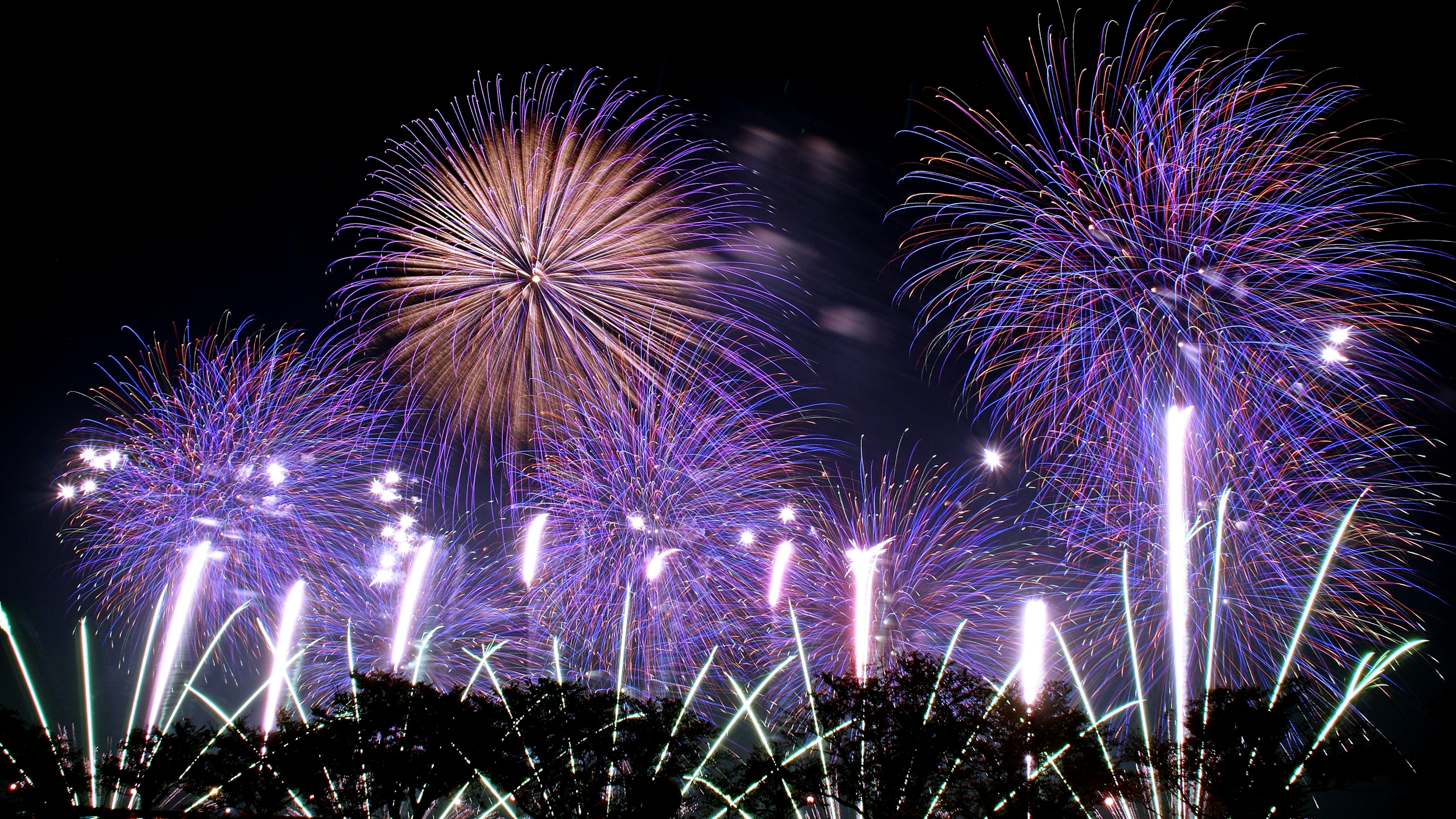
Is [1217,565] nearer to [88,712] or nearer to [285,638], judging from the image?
[285,638]

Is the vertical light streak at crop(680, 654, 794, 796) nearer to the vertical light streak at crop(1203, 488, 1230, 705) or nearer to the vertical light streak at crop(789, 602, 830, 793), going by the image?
the vertical light streak at crop(789, 602, 830, 793)

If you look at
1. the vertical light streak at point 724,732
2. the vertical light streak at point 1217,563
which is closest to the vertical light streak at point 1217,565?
the vertical light streak at point 1217,563

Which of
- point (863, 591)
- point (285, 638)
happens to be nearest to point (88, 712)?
point (285, 638)

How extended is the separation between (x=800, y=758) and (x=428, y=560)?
18.6 metres

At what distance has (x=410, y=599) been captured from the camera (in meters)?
34.9

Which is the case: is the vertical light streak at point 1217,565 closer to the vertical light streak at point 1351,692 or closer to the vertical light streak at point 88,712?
the vertical light streak at point 1351,692

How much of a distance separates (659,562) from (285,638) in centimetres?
1546

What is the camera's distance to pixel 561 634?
1244 inches

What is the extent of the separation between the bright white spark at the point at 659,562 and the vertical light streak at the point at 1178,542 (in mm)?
15507

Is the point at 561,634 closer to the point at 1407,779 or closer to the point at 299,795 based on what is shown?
the point at 299,795

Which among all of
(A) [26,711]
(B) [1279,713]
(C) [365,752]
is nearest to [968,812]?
(B) [1279,713]

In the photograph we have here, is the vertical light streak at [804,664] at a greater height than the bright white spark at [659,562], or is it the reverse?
the bright white spark at [659,562]

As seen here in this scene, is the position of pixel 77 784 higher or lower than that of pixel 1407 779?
lower

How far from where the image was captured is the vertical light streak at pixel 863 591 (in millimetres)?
29828
